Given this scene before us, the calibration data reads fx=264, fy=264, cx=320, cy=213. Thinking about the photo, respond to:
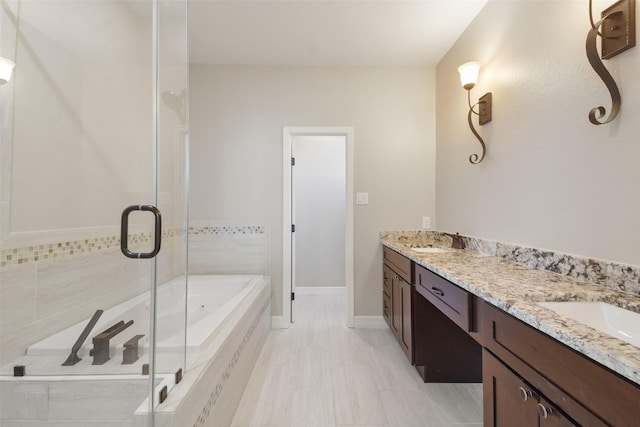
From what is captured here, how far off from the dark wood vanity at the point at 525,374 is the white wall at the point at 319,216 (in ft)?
7.42

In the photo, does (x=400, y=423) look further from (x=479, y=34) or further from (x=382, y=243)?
(x=479, y=34)

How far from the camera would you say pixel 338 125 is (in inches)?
110

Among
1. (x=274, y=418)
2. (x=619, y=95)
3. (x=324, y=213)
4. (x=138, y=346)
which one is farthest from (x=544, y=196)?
(x=324, y=213)

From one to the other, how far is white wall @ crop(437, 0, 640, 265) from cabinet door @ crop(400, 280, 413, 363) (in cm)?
69

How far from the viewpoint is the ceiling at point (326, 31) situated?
1979 millimetres

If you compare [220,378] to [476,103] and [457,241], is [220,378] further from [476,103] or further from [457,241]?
[476,103]

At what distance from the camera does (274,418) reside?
1513mm

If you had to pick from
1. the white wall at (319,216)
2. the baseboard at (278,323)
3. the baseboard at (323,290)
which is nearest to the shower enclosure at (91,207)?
the baseboard at (278,323)

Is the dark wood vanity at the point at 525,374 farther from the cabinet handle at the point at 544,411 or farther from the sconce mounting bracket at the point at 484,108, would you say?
the sconce mounting bracket at the point at 484,108

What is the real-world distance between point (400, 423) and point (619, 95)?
183cm

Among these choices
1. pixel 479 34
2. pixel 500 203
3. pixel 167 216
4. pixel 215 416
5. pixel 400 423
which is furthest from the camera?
pixel 479 34

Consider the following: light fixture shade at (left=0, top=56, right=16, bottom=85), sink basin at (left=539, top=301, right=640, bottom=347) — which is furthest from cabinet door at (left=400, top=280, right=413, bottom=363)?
light fixture shade at (left=0, top=56, right=16, bottom=85)

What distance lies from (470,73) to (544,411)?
208 centimetres

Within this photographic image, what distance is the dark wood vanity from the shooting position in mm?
565
